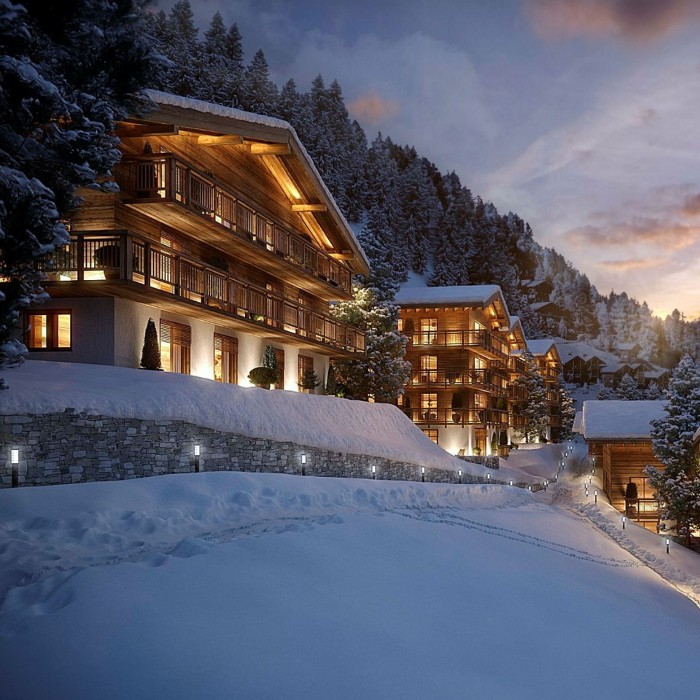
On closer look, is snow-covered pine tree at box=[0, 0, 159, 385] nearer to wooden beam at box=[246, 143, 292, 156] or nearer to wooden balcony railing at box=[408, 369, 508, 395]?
wooden beam at box=[246, 143, 292, 156]

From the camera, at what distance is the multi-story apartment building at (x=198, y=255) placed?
727 inches

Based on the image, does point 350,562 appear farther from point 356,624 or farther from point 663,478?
point 663,478

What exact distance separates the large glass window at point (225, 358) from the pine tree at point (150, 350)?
16.2 feet

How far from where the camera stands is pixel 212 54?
83375 mm

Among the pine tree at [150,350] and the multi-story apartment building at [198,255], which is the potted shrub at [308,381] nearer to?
the multi-story apartment building at [198,255]

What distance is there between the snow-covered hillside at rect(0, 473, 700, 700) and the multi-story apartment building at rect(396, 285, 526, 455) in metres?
32.5

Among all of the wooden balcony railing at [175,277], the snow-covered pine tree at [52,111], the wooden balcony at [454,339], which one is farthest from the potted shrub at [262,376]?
the wooden balcony at [454,339]

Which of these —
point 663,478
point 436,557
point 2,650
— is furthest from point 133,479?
point 663,478

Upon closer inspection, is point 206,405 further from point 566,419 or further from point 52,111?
point 566,419

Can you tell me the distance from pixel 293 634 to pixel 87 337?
44.7 ft

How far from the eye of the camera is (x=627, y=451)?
38312 mm

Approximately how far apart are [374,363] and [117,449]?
73.2 feet

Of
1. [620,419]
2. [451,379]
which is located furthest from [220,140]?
[451,379]

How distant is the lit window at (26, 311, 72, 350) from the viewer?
1866cm
